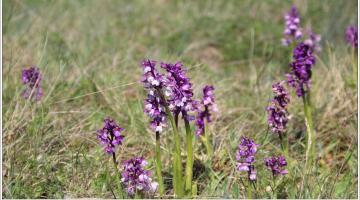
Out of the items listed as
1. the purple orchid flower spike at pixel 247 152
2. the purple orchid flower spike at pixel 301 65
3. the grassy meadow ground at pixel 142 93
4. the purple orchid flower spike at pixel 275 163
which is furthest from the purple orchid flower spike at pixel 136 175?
the purple orchid flower spike at pixel 301 65

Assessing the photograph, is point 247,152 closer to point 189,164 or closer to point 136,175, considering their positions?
point 189,164

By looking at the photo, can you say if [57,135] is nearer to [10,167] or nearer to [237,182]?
[10,167]

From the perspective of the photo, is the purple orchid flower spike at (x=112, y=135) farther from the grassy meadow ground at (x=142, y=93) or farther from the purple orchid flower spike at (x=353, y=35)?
the purple orchid flower spike at (x=353, y=35)

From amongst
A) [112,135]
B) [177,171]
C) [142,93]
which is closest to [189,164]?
[177,171]

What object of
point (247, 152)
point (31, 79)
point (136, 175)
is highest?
point (31, 79)

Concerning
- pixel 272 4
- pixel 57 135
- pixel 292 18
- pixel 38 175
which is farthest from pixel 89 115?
pixel 272 4

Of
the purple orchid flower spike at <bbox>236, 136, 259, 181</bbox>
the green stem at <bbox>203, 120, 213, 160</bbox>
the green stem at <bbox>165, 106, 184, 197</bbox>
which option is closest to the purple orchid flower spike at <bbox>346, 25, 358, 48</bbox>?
the green stem at <bbox>203, 120, 213, 160</bbox>

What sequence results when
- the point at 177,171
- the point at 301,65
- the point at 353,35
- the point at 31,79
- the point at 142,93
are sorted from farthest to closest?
the point at 142,93
the point at 353,35
the point at 31,79
the point at 301,65
the point at 177,171

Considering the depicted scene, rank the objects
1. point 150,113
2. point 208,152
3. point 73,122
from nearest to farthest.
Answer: point 150,113 → point 208,152 → point 73,122
